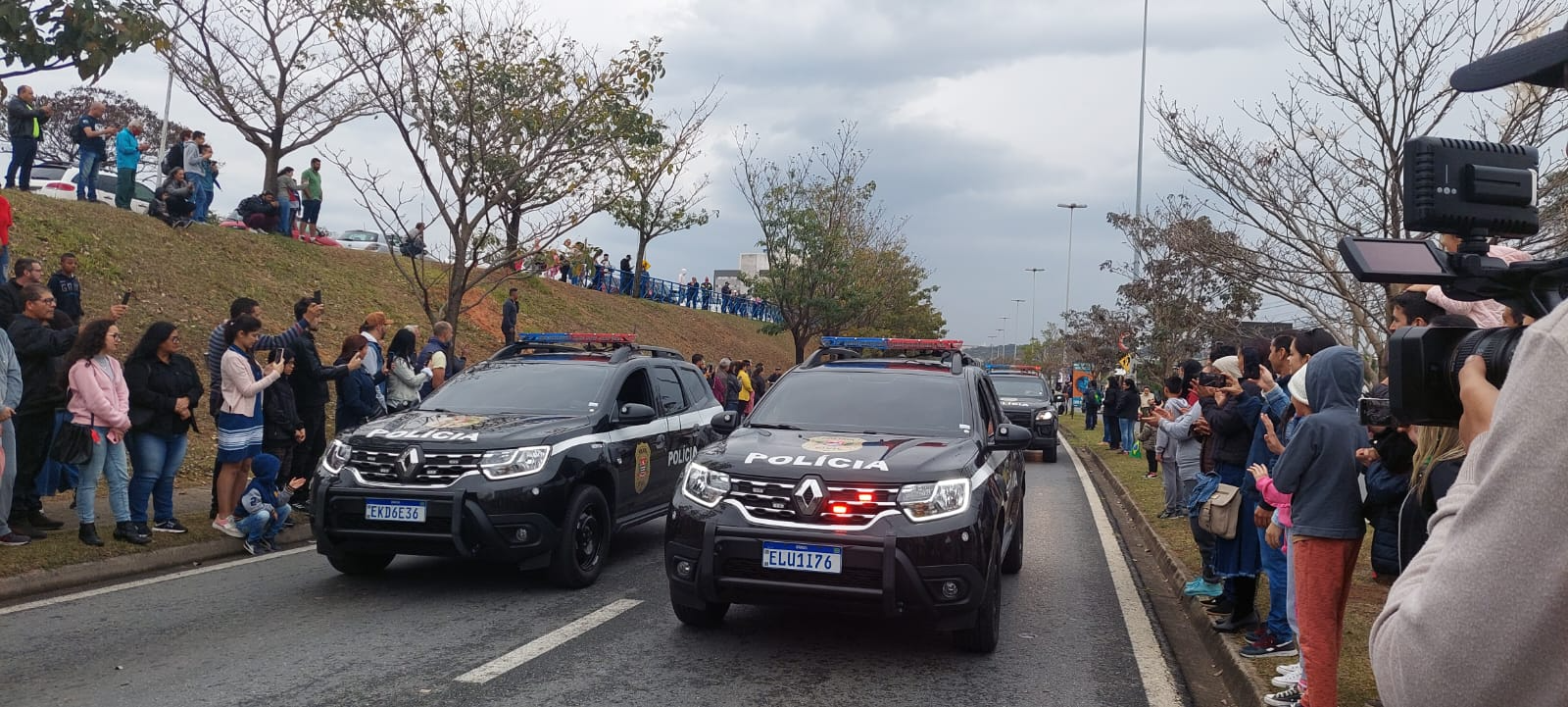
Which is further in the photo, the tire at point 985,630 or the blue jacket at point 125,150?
the blue jacket at point 125,150

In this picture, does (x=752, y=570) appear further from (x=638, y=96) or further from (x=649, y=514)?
(x=638, y=96)

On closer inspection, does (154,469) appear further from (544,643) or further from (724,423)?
(724,423)

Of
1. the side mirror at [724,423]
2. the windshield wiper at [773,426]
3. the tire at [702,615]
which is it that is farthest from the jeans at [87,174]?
the tire at [702,615]

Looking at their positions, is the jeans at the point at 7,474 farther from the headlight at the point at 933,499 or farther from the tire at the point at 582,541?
the headlight at the point at 933,499

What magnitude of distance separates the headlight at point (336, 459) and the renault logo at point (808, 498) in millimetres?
3546

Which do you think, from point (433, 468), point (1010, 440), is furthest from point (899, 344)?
point (433, 468)

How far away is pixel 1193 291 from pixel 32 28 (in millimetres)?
21730

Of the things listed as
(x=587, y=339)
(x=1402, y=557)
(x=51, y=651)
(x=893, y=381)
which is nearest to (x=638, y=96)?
(x=587, y=339)

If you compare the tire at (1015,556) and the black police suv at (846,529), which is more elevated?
the black police suv at (846,529)

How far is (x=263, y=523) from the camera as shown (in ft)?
29.0

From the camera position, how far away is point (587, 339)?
34.3ft

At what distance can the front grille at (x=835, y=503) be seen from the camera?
19.6 ft

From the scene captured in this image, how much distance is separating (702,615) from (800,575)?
1.08 meters

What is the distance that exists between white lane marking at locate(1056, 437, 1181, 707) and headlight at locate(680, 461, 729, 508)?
8.42ft
